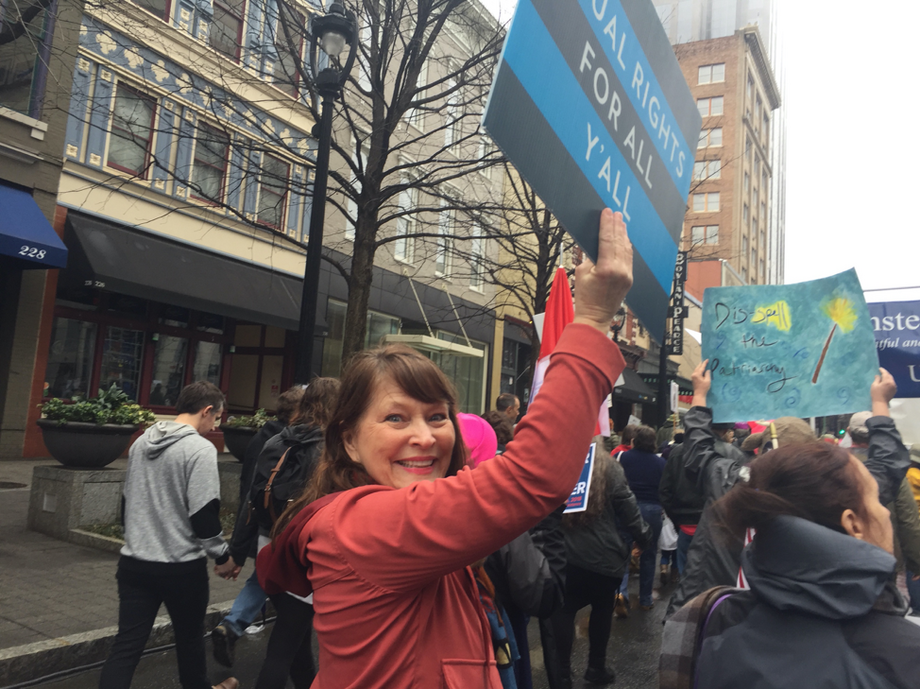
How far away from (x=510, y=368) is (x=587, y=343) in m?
24.7

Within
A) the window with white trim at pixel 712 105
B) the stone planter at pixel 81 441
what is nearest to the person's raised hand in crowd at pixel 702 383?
the stone planter at pixel 81 441

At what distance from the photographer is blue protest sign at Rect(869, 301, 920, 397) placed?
5762 millimetres

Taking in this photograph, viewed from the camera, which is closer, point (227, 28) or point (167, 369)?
point (227, 28)

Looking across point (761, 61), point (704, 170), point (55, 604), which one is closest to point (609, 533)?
point (55, 604)

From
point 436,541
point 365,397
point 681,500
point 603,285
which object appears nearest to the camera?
point 436,541

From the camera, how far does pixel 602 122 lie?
1.99 meters

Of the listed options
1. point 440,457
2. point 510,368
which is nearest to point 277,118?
point 510,368

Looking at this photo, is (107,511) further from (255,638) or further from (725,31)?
(725,31)

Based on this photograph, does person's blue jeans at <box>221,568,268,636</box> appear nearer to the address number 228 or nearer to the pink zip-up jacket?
the pink zip-up jacket

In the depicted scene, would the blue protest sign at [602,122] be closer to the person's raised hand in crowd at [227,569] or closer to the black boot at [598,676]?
the person's raised hand in crowd at [227,569]

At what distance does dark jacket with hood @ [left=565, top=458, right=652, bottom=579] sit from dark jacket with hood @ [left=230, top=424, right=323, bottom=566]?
2.01 metres

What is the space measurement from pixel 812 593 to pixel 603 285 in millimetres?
851

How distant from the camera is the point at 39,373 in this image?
12.9 m

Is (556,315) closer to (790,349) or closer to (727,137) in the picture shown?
(790,349)
